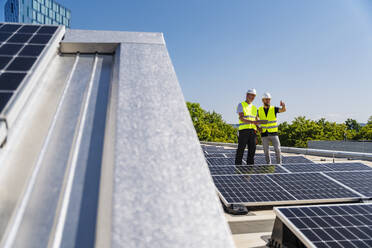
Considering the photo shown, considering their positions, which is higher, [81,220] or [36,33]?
[36,33]

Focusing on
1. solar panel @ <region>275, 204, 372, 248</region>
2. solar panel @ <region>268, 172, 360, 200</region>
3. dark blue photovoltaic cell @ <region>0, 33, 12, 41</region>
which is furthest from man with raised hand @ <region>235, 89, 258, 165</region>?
dark blue photovoltaic cell @ <region>0, 33, 12, 41</region>

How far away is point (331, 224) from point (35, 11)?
8568 cm

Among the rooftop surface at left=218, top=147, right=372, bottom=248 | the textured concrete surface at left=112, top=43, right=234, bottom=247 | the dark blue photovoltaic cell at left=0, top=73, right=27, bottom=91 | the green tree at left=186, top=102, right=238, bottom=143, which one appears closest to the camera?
the textured concrete surface at left=112, top=43, right=234, bottom=247

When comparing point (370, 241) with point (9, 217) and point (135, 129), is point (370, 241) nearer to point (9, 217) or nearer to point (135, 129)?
point (135, 129)

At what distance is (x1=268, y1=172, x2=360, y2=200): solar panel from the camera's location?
13.7 ft

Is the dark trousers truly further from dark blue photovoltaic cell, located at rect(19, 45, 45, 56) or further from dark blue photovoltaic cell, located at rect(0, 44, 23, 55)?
dark blue photovoltaic cell, located at rect(0, 44, 23, 55)

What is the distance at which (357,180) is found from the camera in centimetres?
498

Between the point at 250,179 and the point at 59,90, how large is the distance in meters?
3.40

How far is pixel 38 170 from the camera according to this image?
1.77 meters

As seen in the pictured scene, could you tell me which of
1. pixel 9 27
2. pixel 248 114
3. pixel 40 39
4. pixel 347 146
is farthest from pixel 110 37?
pixel 347 146

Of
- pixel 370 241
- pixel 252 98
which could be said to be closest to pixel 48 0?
pixel 252 98

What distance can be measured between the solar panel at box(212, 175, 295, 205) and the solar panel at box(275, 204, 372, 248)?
1157mm

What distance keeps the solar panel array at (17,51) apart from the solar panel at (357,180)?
497cm

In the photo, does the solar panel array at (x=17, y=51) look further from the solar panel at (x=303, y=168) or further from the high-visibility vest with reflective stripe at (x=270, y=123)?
the high-visibility vest with reflective stripe at (x=270, y=123)
